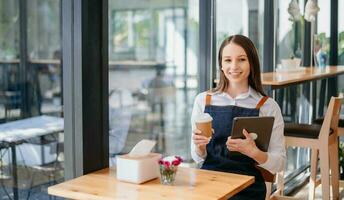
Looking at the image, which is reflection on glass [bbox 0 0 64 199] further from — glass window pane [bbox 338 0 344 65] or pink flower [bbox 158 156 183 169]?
glass window pane [bbox 338 0 344 65]

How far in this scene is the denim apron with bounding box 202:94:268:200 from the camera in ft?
7.22

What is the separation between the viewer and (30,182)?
219cm

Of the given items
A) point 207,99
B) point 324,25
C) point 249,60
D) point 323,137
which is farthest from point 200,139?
point 324,25

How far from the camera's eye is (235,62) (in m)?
2.21

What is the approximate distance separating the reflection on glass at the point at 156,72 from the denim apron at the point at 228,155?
78 centimetres

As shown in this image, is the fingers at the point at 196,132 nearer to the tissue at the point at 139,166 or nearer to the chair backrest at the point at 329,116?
the tissue at the point at 139,166

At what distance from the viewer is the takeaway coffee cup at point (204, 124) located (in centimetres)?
203

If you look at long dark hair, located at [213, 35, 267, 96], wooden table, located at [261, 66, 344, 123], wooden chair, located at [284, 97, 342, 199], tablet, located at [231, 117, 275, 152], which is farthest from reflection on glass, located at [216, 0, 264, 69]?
tablet, located at [231, 117, 275, 152]

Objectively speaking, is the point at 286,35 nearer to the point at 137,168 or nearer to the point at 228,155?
the point at 228,155

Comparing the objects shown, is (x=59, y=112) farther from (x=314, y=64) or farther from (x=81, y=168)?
(x=314, y=64)

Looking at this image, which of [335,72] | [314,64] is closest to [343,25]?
[314,64]

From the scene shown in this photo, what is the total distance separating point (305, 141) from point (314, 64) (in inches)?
77.9

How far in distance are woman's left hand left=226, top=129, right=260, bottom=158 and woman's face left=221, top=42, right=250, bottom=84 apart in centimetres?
27

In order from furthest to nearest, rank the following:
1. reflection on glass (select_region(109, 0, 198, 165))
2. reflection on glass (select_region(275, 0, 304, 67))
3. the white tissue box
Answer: reflection on glass (select_region(275, 0, 304, 67))
reflection on glass (select_region(109, 0, 198, 165))
the white tissue box
